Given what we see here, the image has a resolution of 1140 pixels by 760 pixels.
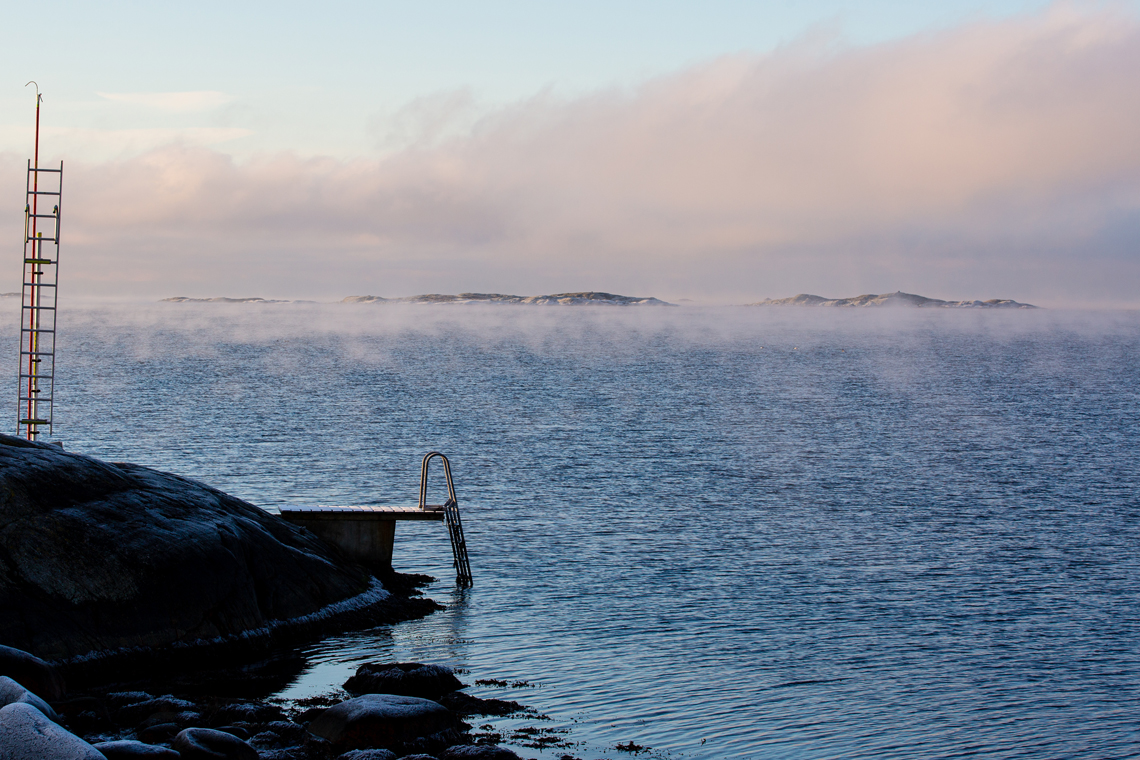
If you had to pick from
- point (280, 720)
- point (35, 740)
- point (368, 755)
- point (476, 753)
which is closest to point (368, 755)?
point (368, 755)

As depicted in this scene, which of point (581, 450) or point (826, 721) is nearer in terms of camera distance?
point (826, 721)

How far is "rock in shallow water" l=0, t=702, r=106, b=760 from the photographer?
518 inches

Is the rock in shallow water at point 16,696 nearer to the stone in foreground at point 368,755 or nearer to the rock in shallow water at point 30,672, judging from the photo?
the rock in shallow water at point 30,672

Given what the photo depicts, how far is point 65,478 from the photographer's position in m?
23.1

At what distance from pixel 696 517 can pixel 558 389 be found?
60559 mm

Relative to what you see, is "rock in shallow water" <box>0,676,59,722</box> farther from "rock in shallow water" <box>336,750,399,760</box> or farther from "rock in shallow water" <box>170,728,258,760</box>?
"rock in shallow water" <box>336,750,399,760</box>

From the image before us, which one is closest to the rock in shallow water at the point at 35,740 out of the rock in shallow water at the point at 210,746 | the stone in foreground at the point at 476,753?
the rock in shallow water at the point at 210,746

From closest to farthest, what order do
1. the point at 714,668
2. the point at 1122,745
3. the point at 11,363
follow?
the point at 1122,745 < the point at 714,668 < the point at 11,363

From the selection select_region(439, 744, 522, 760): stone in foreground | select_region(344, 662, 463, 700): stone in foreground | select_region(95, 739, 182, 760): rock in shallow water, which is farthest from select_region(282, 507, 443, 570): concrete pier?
select_region(95, 739, 182, 760): rock in shallow water

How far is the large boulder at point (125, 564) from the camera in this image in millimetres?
20844

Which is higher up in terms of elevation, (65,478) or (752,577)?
(65,478)

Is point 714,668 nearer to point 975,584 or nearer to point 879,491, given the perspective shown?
point 975,584

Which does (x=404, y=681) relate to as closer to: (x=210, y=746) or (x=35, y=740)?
(x=210, y=746)

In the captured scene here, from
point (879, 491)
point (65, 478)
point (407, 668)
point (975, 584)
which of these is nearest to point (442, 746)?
point (407, 668)
